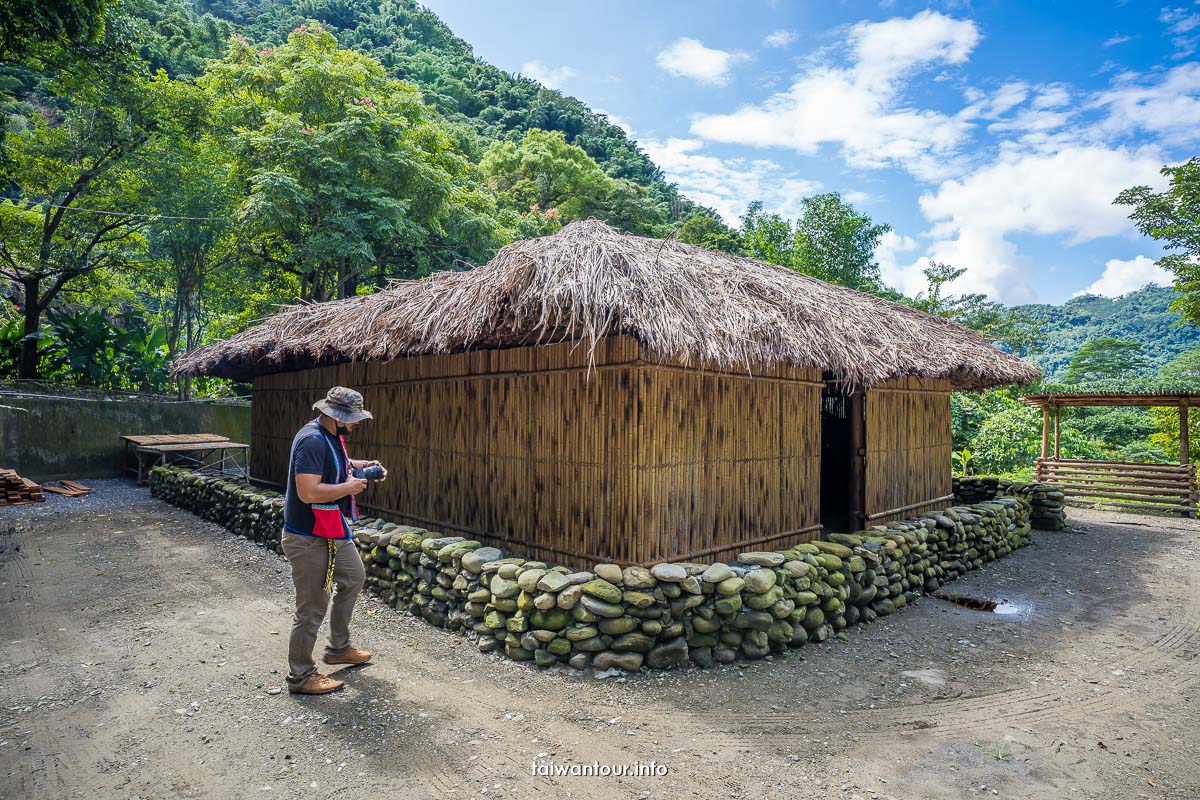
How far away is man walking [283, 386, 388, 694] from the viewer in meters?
3.58

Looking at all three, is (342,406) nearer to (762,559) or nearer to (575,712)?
(575,712)

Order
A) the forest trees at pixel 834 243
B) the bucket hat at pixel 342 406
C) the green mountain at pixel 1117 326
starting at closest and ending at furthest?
the bucket hat at pixel 342 406, the forest trees at pixel 834 243, the green mountain at pixel 1117 326

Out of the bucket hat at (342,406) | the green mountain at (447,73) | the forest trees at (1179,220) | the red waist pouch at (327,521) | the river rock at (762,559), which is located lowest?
the river rock at (762,559)

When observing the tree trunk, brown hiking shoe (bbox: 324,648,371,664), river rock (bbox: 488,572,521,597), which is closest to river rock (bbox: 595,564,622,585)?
river rock (bbox: 488,572,521,597)

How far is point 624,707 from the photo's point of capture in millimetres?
3633

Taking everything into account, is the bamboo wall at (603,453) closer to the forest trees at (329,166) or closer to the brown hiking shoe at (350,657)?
the brown hiking shoe at (350,657)

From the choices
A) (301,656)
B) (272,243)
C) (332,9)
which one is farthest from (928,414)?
(332,9)

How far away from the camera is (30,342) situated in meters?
13.6

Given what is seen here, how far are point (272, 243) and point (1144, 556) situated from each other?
18132mm

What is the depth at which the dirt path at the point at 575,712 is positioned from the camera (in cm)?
292

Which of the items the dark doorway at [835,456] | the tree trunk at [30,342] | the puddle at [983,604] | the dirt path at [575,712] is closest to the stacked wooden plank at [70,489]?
the tree trunk at [30,342]

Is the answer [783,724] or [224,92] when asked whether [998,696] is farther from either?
[224,92]

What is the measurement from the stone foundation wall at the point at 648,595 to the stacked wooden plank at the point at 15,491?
313 inches

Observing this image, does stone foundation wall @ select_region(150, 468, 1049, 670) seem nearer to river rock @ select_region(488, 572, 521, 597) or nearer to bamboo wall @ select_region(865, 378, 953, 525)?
river rock @ select_region(488, 572, 521, 597)
